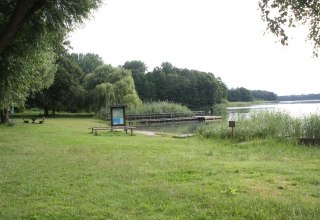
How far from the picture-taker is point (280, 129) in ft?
52.0

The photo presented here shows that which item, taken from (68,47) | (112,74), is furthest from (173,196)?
(68,47)

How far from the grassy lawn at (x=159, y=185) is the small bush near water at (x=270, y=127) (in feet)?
10.8

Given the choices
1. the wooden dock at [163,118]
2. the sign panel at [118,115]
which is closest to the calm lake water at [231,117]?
the wooden dock at [163,118]

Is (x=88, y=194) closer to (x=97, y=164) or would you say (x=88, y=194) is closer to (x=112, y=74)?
(x=97, y=164)

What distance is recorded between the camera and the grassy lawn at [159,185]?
5519 mm

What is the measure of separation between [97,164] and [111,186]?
2.80 meters

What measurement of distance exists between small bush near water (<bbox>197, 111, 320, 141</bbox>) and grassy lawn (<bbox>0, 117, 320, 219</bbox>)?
10.8ft

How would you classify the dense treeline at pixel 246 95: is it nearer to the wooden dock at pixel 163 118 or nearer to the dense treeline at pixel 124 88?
the dense treeline at pixel 124 88

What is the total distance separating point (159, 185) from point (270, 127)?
10.5 m

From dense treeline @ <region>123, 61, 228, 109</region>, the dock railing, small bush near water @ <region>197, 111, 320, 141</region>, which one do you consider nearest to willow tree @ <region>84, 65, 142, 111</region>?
the dock railing

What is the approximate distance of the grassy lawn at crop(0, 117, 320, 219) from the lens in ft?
18.1

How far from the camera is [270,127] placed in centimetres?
1644

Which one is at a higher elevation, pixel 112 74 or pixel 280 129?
pixel 112 74

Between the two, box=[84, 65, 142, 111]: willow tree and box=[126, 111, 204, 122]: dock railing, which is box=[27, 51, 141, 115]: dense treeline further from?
box=[126, 111, 204, 122]: dock railing
